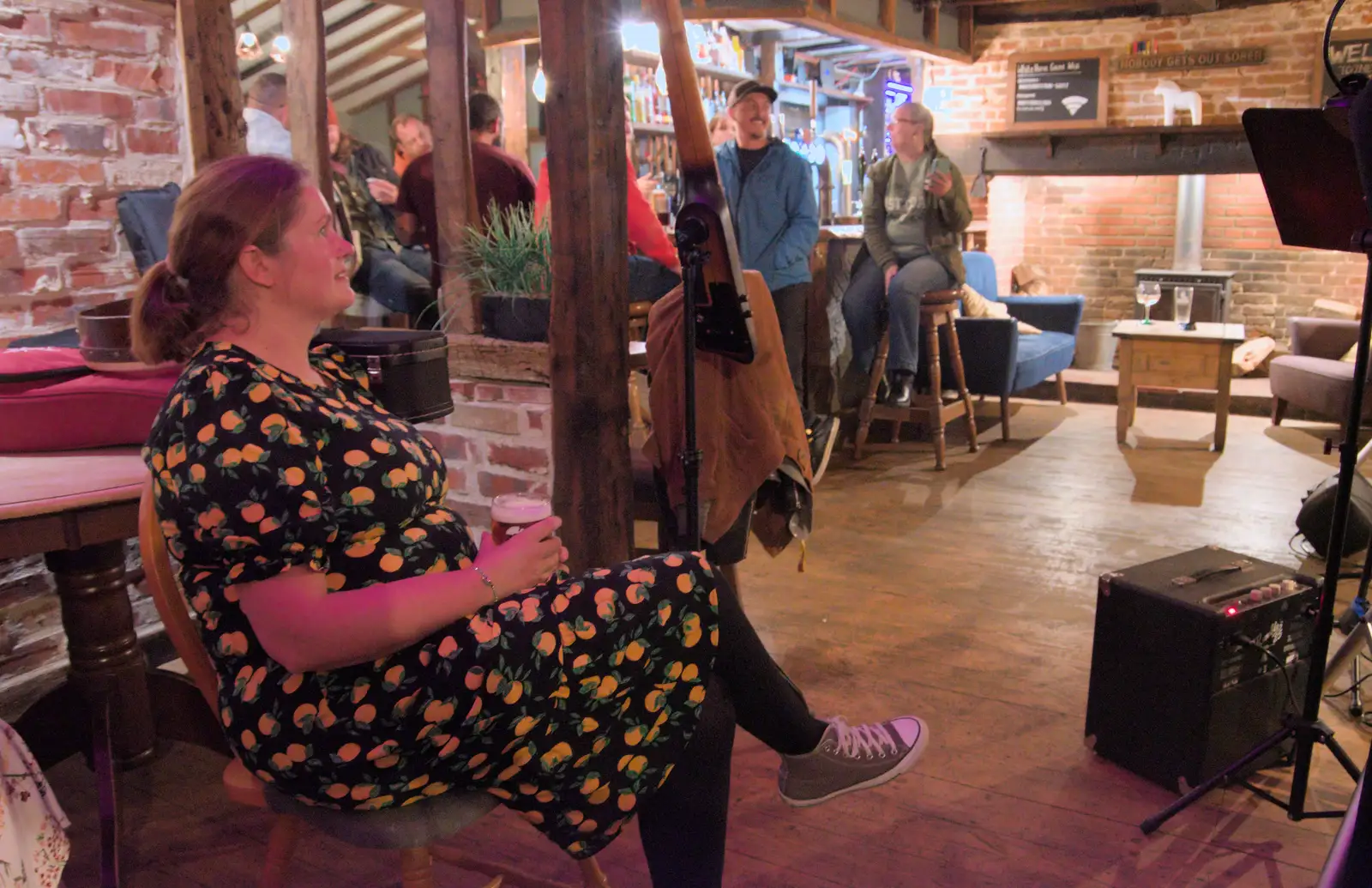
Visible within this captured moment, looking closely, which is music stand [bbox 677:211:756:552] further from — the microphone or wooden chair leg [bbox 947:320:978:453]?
wooden chair leg [bbox 947:320:978:453]

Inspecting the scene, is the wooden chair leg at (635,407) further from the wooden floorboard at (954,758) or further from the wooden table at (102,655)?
the wooden table at (102,655)

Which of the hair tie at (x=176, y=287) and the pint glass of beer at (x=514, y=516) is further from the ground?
the hair tie at (x=176, y=287)

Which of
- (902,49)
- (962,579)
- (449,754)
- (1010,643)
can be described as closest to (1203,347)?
(962,579)

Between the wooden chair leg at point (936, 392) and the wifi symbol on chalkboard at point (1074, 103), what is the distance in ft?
11.3

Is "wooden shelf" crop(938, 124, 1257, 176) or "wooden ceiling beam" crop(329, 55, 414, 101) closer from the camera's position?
"wooden shelf" crop(938, 124, 1257, 176)

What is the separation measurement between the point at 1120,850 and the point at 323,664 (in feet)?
4.67

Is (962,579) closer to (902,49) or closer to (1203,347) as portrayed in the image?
(1203,347)

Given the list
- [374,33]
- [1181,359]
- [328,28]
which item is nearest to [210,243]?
[1181,359]

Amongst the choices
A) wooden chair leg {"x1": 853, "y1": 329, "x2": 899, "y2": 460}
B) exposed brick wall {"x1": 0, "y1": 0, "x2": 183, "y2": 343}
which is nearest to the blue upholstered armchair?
wooden chair leg {"x1": 853, "y1": 329, "x2": 899, "y2": 460}

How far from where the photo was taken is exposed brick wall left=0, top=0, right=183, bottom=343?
2248 mm

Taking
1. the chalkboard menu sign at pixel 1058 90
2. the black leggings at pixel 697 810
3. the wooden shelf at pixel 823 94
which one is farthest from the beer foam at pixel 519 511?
the chalkboard menu sign at pixel 1058 90

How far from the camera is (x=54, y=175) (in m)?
2.33

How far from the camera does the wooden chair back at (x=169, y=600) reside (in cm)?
128

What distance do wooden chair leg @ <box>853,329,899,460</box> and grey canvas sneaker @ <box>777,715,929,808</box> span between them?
292 centimetres
